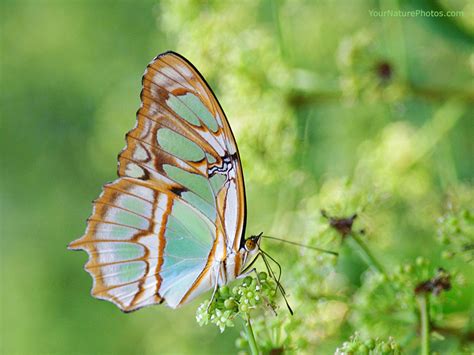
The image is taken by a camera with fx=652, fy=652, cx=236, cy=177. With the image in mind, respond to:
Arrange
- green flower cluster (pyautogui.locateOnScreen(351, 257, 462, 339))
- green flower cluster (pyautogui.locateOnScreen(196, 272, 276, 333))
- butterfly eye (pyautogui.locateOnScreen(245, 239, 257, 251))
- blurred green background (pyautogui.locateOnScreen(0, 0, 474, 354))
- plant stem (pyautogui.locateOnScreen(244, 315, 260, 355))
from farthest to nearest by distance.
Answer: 1. blurred green background (pyautogui.locateOnScreen(0, 0, 474, 354))
2. butterfly eye (pyautogui.locateOnScreen(245, 239, 257, 251))
3. green flower cluster (pyautogui.locateOnScreen(351, 257, 462, 339))
4. green flower cluster (pyautogui.locateOnScreen(196, 272, 276, 333))
5. plant stem (pyautogui.locateOnScreen(244, 315, 260, 355))

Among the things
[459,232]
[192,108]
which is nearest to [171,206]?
[192,108]

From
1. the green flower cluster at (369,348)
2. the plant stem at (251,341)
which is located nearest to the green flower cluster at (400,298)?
the green flower cluster at (369,348)

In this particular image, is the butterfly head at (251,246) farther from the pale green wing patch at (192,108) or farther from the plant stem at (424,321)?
the plant stem at (424,321)

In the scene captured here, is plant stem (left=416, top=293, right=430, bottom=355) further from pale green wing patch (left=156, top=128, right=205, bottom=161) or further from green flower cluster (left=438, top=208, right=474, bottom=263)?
pale green wing patch (left=156, top=128, right=205, bottom=161)

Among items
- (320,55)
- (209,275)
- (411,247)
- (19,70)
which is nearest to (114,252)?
(209,275)

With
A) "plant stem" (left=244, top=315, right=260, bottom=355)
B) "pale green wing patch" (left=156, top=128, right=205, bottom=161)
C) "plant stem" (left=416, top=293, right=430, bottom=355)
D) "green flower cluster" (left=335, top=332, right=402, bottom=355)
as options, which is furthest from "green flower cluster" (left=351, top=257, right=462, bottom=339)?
"pale green wing patch" (left=156, top=128, right=205, bottom=161)

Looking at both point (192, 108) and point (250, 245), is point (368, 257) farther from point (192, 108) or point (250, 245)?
point (192, 108)

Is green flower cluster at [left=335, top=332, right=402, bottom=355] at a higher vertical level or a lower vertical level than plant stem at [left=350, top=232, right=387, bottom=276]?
lower
